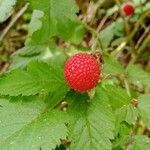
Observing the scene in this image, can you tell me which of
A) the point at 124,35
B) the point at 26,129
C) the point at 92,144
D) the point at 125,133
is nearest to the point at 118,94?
the point at 125,133

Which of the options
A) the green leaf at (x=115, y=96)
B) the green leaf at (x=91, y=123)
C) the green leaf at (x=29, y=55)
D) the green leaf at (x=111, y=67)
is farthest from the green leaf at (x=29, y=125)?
the green leaf at (x=29, y=55)

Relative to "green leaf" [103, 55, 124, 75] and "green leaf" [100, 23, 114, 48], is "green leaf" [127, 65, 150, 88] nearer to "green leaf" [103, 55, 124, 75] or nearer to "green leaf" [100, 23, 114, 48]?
"green leaf" [103, 55, 124, 75]

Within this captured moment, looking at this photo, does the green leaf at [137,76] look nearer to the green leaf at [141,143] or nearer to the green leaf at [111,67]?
the green leaf at [111,67]

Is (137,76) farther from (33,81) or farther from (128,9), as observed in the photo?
(128,9)

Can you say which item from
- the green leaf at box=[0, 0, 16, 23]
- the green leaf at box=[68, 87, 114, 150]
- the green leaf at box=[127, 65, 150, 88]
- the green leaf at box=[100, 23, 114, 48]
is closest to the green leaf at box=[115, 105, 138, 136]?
the green leaf at box=[68, 87, 114, 150]

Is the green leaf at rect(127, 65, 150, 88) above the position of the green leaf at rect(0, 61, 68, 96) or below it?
below

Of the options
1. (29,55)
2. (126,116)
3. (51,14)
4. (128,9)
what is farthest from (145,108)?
(128,9)
